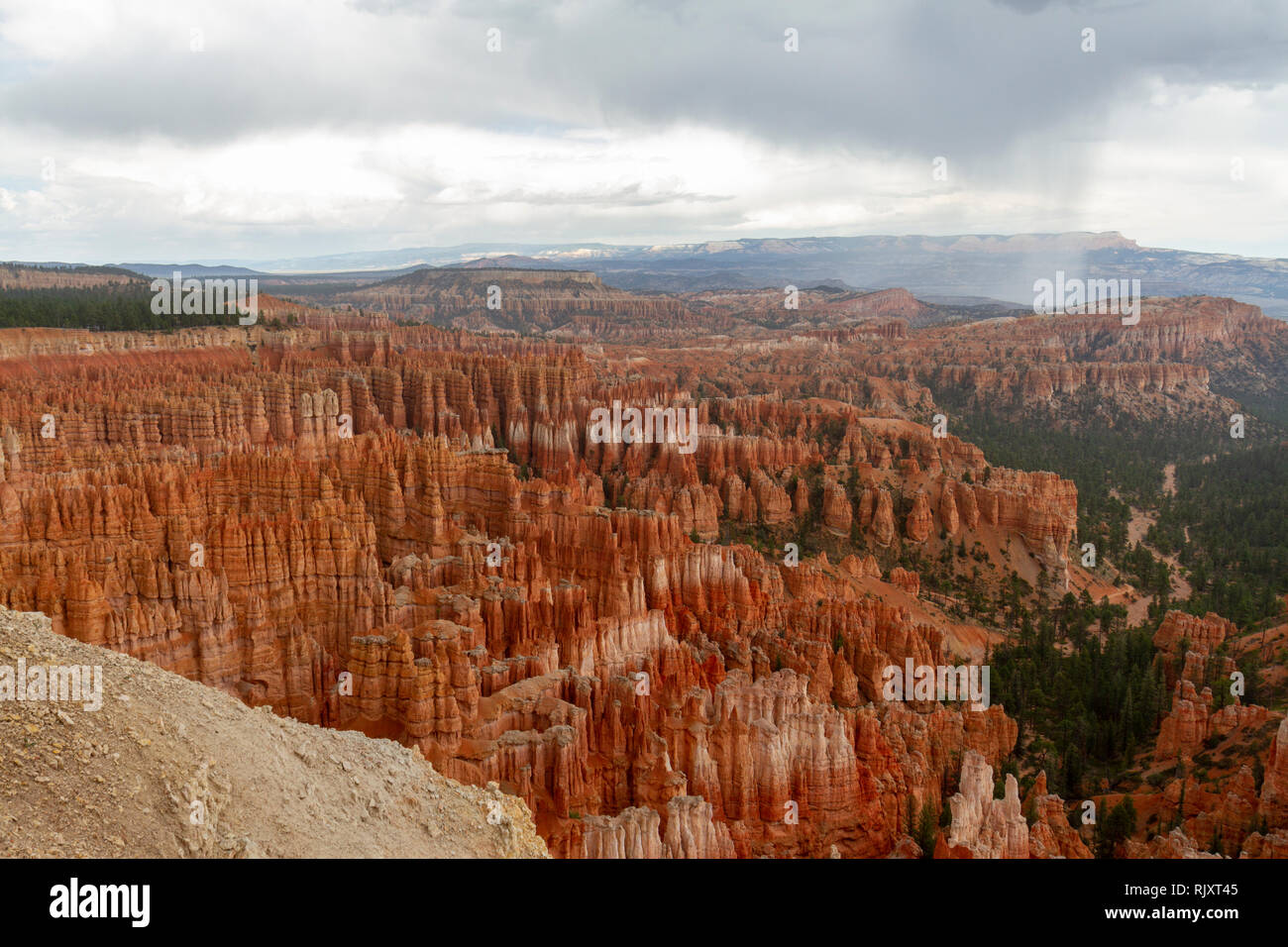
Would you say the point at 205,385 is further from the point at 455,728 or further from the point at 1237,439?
the point at 1237,439

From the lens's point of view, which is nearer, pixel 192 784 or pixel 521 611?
pixel 192 784

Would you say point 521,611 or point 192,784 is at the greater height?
point 192,784

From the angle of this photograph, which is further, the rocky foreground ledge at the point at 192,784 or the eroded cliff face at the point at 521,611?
the eroded cliff face at the point at 521,611

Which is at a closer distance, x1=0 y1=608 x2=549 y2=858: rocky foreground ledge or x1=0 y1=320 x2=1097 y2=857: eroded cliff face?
x1=0 y1=608 x2=549 y2=858: rocky foreground ledge
